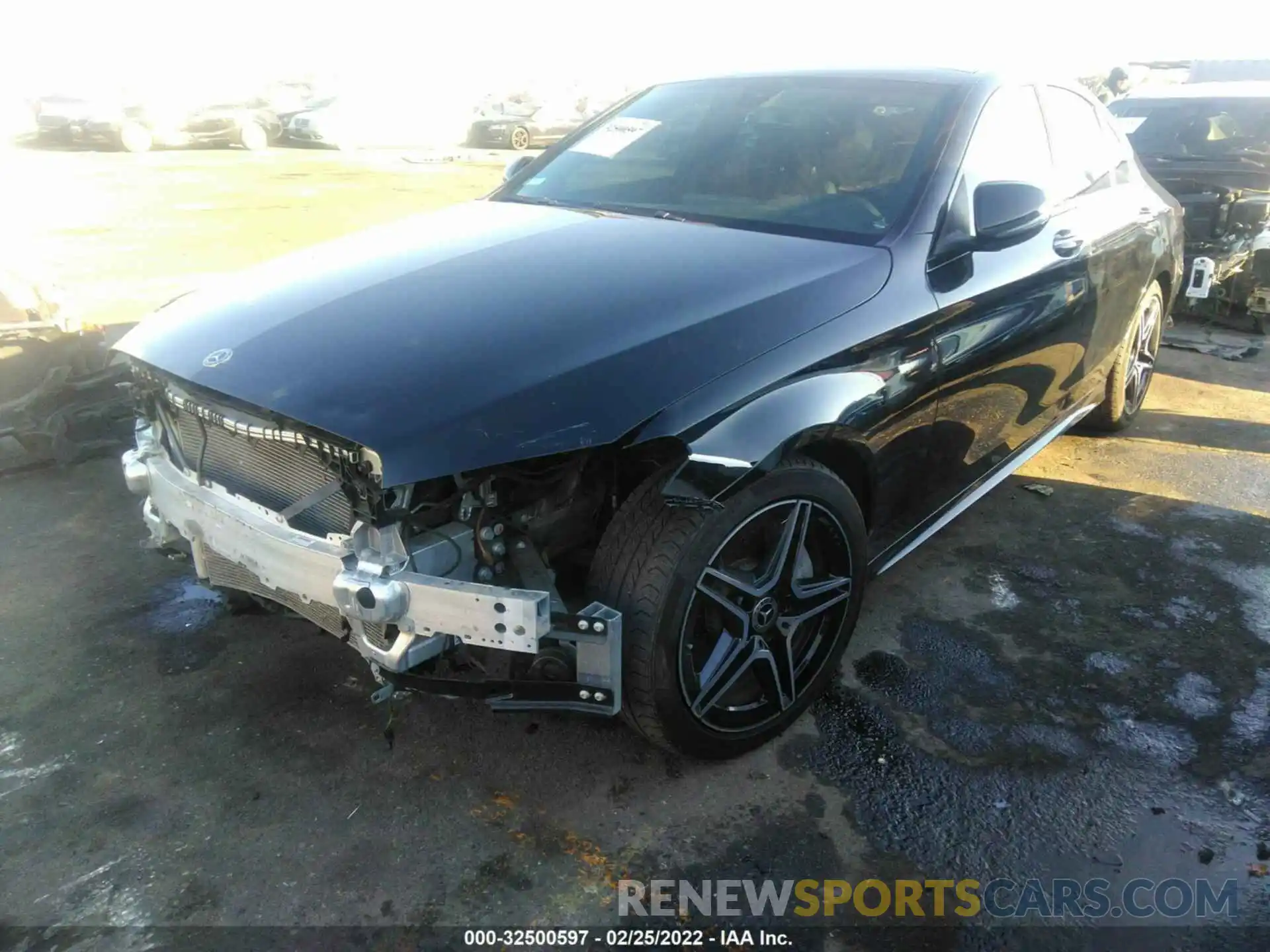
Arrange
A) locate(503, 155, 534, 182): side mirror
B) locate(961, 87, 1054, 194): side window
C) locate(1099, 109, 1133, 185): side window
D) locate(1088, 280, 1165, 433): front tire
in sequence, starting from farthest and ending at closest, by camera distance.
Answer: locate(1088, 280, 1165, 433): front tire → locate(1099, 109, 1133, 185): side window → locate(503, 155, 534, 182): side mirror → locate(961, 87, 1054, 194): side window

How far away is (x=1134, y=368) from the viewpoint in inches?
192

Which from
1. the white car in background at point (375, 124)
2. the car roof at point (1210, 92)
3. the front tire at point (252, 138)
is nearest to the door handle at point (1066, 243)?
the car roof at point (1210, 92)

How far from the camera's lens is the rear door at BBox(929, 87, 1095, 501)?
9.36ft

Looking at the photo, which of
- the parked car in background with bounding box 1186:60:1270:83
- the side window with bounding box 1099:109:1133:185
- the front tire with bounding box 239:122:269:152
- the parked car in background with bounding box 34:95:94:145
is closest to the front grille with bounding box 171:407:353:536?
the side window with bounding box 1099:109:1133:185

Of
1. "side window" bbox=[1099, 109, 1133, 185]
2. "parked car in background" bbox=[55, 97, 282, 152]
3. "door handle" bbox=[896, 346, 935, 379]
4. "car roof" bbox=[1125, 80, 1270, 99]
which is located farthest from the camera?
"parked car in background" bbox=[55, 97, 282, 152]

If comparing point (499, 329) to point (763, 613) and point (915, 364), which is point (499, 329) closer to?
point (763, 613)

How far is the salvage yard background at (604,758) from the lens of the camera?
2240 mm

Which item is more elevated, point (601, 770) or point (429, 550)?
point (429, 550)

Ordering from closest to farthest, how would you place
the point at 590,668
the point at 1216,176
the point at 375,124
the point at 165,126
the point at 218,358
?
the point at 590,668 < the point at 218,358 < the point at 1216,176 < the point at 165,126 < the point at 375,124

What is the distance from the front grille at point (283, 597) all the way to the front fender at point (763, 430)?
762 millimetres

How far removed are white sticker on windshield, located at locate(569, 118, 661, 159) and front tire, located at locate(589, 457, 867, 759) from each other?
5.66 ft

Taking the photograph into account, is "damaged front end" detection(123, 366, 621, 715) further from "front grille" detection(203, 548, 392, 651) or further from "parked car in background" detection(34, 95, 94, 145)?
"parked car in background" detection(34, 95, 94, 145)

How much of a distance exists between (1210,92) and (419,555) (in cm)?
869

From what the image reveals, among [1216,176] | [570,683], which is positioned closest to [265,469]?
[570,683]
